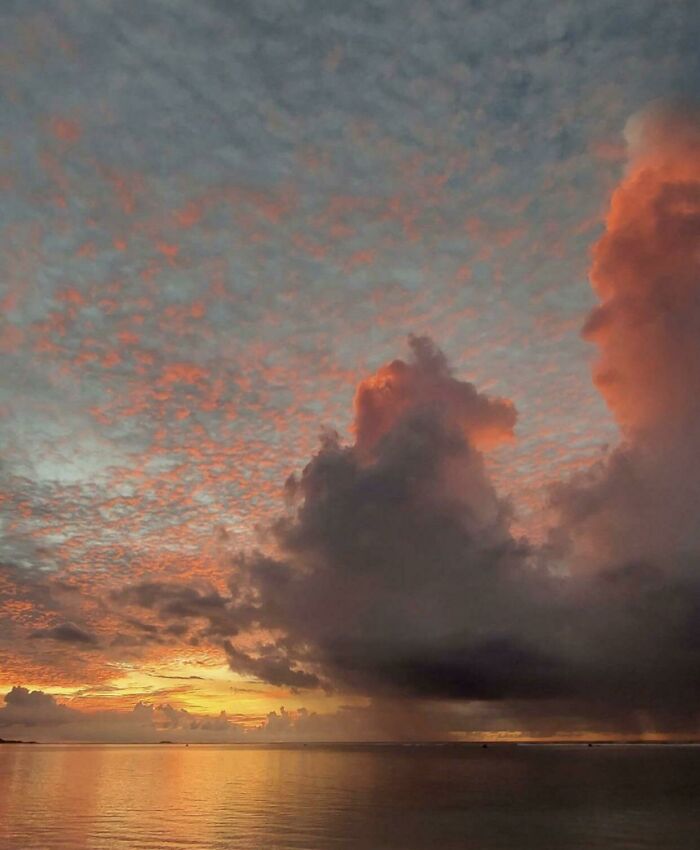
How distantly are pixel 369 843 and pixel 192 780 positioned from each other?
373 ft

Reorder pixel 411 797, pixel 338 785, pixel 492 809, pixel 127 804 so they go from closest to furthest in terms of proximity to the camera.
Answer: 1. pixel 492 809
2. pixel 127 804
3. pixel 411 797
4. pixel 338 785

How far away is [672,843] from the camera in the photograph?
72812 mm

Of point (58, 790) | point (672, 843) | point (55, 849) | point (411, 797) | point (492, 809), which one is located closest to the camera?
point (55, 849)

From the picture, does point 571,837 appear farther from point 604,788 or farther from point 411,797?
point 604,788

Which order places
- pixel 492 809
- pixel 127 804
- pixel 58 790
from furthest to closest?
pixel 58 790, pixel 127 804, pixel 492 809

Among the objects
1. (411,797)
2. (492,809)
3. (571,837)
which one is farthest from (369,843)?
(411,797)

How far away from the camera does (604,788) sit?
145250mm

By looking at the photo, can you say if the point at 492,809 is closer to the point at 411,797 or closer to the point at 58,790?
the point at 411,797

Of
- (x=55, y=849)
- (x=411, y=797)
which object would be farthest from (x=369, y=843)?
(x=411, y=797)

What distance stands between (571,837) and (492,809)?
2759cm

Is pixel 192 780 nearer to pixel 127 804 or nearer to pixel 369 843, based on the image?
pixel 127 804

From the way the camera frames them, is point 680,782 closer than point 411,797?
No

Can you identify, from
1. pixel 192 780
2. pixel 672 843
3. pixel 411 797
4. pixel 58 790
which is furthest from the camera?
pixel 192 780

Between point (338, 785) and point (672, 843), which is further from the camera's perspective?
point (338, 785)
